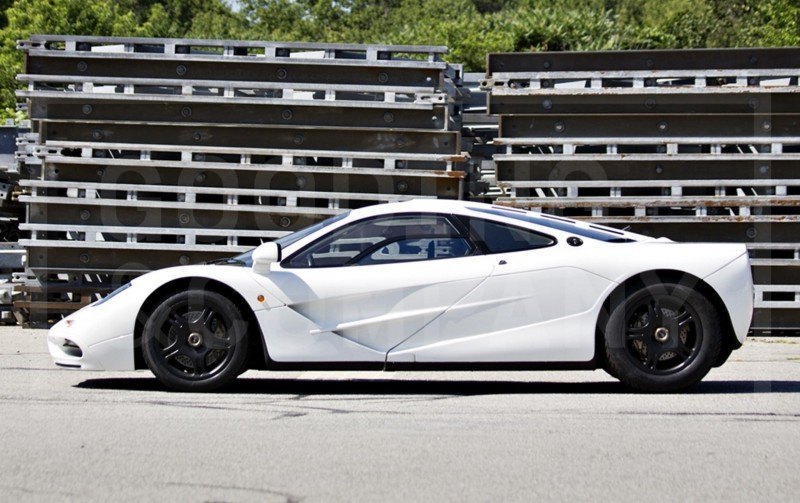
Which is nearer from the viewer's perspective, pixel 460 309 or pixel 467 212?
pixel 460 309

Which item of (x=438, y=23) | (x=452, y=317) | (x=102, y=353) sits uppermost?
(x=438, y=23)

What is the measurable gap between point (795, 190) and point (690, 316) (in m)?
5.77

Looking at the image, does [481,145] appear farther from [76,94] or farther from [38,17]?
[38,17]

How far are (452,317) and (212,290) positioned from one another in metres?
1.53

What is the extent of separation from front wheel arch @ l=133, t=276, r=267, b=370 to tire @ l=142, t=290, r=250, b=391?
0.05m

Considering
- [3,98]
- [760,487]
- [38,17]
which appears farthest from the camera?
[38,17]

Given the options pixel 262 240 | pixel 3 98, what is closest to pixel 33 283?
pixel 262 240

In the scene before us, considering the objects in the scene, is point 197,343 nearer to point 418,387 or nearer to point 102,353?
point 102,353

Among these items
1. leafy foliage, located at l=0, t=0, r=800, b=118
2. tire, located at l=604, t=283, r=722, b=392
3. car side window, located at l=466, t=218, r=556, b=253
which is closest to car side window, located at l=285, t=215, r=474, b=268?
car side window, located at l=466, t=218, r=556, b=253

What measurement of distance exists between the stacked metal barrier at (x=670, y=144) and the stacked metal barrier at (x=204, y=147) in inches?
32.4

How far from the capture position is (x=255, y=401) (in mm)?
7336

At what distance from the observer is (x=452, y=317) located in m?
7.62

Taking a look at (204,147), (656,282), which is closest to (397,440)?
(656,282)

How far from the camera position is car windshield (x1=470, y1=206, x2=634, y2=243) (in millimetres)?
7871
